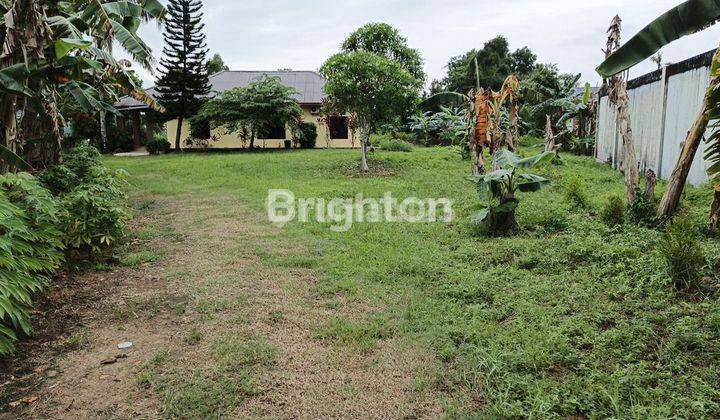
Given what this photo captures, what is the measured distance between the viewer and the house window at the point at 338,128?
24.5m

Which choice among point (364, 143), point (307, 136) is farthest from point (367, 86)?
point (307, 136)

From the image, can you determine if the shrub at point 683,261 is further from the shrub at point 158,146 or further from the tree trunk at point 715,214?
the shrub at point 158,146

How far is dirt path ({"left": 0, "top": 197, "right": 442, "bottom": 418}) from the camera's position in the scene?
2.79m

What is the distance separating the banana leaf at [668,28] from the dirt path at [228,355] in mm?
2579

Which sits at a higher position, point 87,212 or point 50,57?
point 50,57

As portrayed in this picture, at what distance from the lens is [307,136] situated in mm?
23297

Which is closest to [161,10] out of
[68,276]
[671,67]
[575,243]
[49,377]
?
[68,276]

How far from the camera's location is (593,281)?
4258 millimetres

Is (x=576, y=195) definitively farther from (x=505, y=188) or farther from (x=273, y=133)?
(x=273, y=133)

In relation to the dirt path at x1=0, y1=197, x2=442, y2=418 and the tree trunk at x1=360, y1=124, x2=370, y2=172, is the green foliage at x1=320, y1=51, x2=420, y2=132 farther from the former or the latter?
the dirt path at x1=0, y1=197, x2=442, y2=418

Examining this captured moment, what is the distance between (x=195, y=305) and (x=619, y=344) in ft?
11.8

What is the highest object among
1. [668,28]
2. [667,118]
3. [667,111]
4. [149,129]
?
[149,129]

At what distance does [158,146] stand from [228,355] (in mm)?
20308

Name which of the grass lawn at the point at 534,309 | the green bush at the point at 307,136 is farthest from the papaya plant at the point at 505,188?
the green bush at the point at 307,136
